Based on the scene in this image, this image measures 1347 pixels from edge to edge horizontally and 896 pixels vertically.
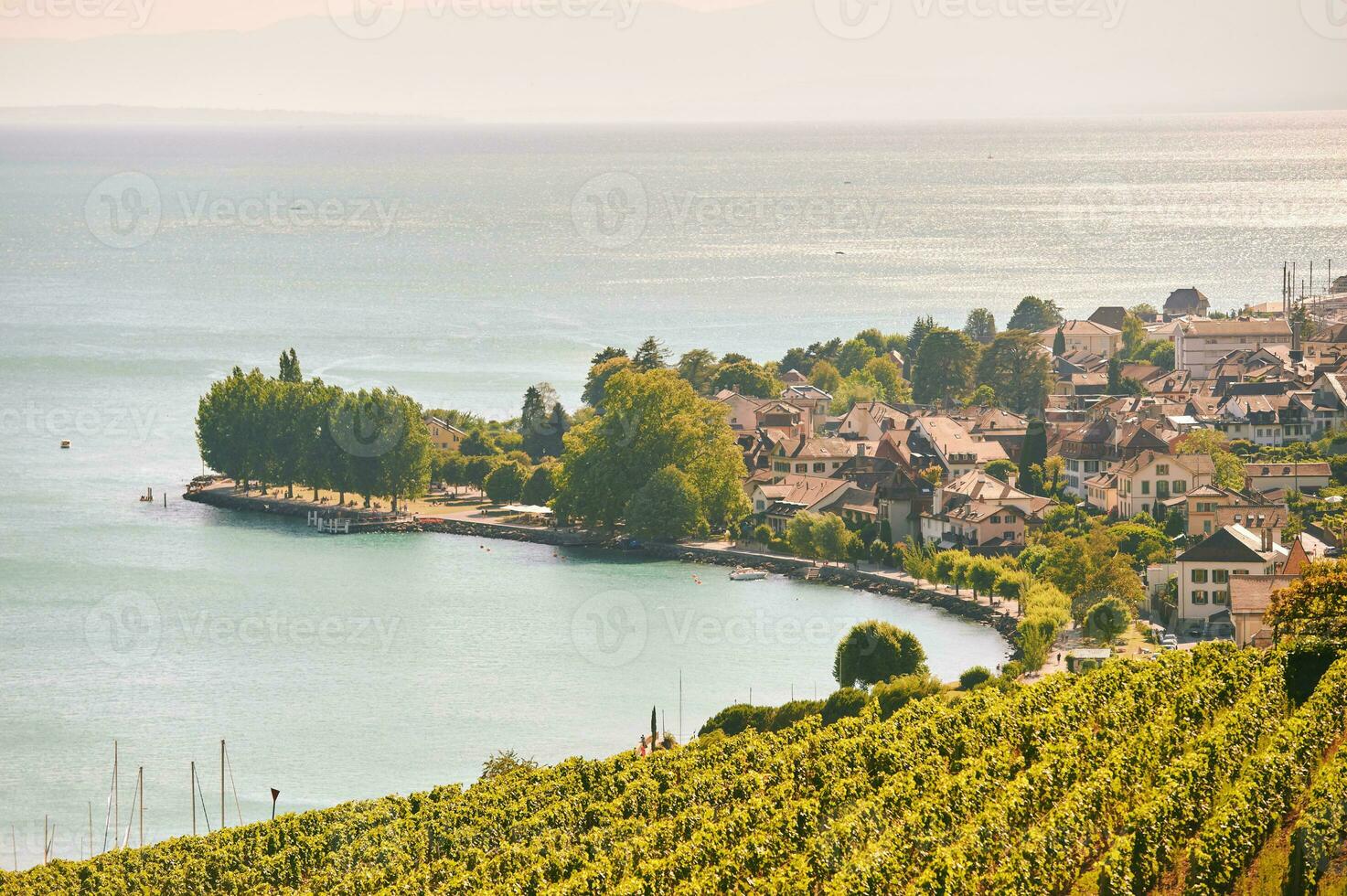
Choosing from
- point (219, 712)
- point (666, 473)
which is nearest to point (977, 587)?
point (666, 473)

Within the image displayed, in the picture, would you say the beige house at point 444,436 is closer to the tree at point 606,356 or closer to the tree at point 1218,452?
the tree at point 606,356

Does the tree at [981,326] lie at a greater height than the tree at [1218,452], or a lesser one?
greater

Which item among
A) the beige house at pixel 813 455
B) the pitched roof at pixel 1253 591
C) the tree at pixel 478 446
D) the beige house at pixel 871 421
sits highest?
the beige house at pixel 871 421

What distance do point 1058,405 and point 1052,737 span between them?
26.8m

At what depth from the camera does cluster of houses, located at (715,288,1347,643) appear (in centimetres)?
2558

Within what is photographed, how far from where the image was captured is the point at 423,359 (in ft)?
198

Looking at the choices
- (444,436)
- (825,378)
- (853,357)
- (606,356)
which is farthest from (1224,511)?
(853,357)

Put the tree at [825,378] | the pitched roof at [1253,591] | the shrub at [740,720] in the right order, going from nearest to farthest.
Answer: the shrub at [740,720] < the pitched roof at [1253,591] < the tree at [825,378]

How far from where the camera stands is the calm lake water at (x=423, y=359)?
946 inches

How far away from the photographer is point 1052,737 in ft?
51.5

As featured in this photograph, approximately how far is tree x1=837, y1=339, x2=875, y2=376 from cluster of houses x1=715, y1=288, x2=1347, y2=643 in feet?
7.66

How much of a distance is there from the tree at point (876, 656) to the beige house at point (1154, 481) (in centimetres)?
846

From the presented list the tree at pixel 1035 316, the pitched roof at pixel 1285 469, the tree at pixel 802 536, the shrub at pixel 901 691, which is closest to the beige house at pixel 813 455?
the tree at pixel 802 536

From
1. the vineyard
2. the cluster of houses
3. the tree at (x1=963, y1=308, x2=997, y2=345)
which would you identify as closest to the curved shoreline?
the cluster of houses
